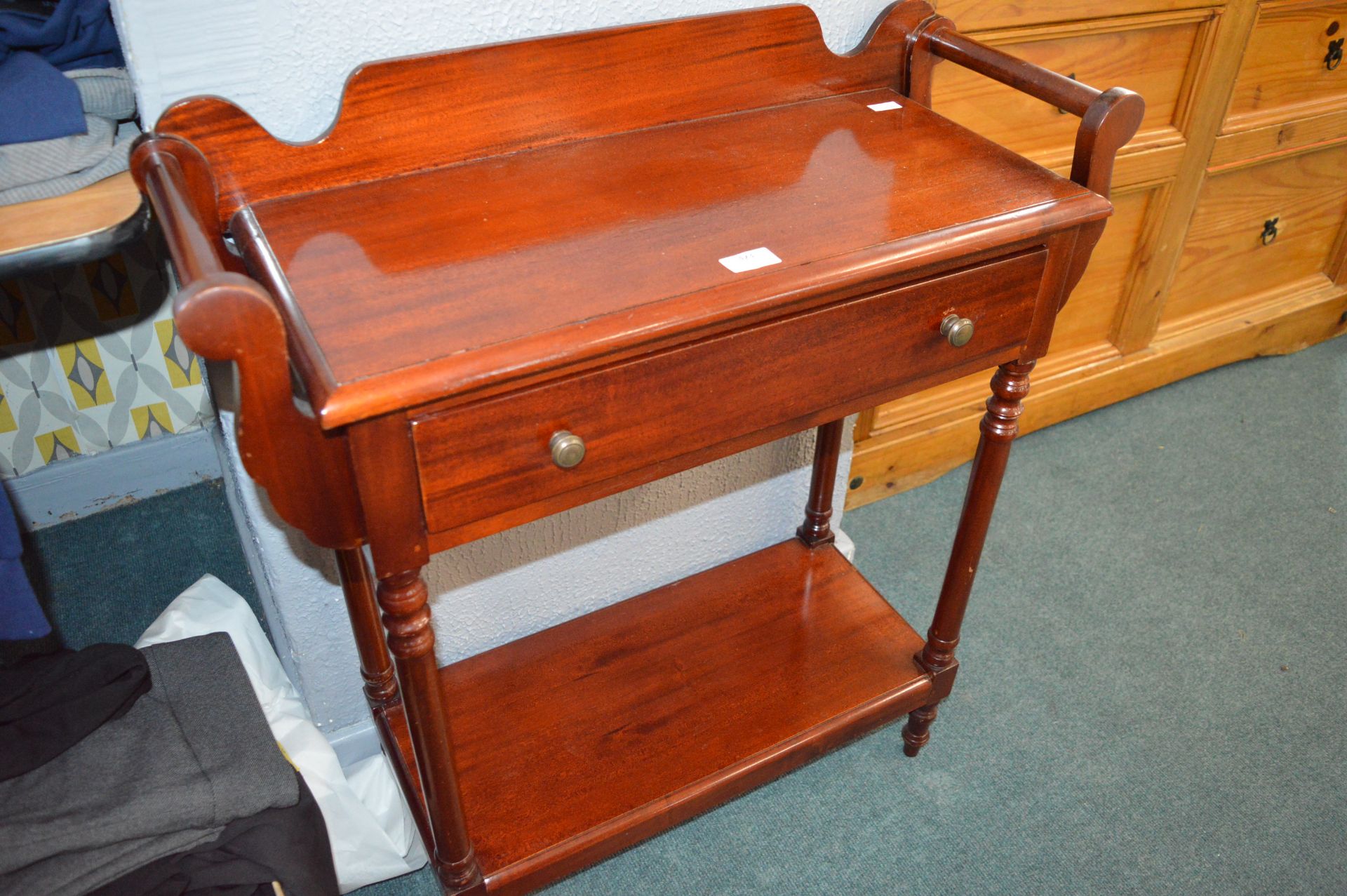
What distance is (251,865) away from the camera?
→ 3.59ft

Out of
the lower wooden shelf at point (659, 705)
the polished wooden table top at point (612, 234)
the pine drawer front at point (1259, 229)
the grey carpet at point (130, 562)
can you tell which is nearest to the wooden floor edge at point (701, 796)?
the lower wooden shelf at point (659, 705)

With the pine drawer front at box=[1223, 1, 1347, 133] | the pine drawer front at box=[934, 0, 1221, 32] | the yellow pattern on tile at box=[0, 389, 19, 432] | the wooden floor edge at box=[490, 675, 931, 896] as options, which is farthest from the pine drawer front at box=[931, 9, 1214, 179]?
the yellow pattern on tile at box=[0, 389, 19, 432]

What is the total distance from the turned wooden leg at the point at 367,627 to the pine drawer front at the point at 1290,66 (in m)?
1.89

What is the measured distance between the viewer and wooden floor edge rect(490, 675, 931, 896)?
1.23 m

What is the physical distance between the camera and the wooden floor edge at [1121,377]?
205 cm

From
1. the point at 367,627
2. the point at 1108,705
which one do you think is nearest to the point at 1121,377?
the point at 1108,705

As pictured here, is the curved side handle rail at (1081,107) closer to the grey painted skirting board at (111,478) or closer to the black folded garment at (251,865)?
the black folded garment at (251,865)

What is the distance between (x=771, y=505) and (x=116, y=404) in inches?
51.3

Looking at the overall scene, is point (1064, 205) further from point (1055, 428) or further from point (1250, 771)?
point (1055, 428)

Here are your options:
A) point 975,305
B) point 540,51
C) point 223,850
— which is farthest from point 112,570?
point 975,305

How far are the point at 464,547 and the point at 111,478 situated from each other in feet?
3.44

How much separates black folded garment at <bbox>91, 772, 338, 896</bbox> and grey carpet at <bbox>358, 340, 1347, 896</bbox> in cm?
30

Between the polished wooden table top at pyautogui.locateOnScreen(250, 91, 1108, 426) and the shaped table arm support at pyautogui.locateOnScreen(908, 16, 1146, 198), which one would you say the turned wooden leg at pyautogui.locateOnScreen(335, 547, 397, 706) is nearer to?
the polished wooden table top at pyautogui.locateOnScreen(250, 91, 1108, 426)

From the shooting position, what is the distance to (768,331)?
37.7 inches
